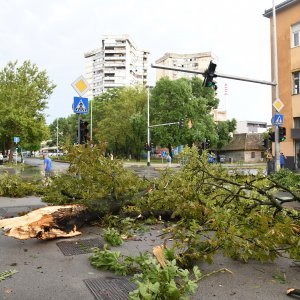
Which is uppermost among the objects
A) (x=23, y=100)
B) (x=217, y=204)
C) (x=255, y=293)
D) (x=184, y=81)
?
(x=184, y=81)

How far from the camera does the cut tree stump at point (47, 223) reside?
5660 millimetres

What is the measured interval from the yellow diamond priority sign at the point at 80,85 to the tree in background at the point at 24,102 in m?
28.3

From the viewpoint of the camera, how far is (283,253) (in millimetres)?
4766

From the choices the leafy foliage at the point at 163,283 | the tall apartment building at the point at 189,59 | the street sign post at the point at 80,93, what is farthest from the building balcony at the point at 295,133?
the tall apartment building at the point at 189,59

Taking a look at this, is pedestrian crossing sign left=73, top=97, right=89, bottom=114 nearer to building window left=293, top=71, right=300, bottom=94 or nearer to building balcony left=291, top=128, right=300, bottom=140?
building balcony left=291, top=128, right=300, bottom=140

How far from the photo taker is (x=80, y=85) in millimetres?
12609

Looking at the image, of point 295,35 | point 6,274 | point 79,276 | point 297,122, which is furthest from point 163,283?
point 295,35

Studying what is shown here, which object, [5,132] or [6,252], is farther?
[5,132]

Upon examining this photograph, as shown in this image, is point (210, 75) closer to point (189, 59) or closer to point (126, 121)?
point (126, 121)

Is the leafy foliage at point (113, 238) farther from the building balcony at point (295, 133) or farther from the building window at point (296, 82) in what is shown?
the building window at point (296, 82)

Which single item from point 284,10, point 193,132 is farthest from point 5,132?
point 284,10

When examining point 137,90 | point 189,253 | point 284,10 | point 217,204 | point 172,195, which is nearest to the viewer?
point 189,253

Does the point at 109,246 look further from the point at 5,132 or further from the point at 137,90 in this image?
the point at 137,90

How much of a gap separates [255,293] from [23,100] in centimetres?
4002
